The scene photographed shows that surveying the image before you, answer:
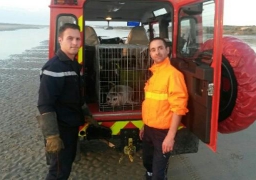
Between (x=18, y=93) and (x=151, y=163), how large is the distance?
18.2 feet

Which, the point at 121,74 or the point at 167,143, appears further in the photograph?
the point at 121,74

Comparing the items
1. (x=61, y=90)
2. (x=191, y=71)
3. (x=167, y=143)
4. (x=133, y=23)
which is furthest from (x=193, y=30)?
(x=133, y=23)

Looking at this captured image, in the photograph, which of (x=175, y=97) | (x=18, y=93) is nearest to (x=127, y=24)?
(x=18, y=93)

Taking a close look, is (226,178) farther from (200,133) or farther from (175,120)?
(175,120)

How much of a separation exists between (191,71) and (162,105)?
48 cm

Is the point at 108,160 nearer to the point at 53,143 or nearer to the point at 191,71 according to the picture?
the point at 53,143

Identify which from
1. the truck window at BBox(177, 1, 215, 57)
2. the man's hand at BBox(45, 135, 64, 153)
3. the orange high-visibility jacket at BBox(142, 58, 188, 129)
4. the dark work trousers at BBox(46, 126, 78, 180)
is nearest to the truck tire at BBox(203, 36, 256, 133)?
the truck window at BBox(177, 1, 215, 57)

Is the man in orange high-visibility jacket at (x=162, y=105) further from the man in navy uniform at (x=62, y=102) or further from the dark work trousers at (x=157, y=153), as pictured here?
the man in navy uniform at (x=62, y=102)

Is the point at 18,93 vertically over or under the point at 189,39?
under

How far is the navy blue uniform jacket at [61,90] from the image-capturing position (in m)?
2.58

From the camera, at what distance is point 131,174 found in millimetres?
3777

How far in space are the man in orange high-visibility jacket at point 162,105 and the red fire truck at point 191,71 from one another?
0.21 meters

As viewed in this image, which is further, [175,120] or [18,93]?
[18,93]

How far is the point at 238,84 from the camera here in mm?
2930
